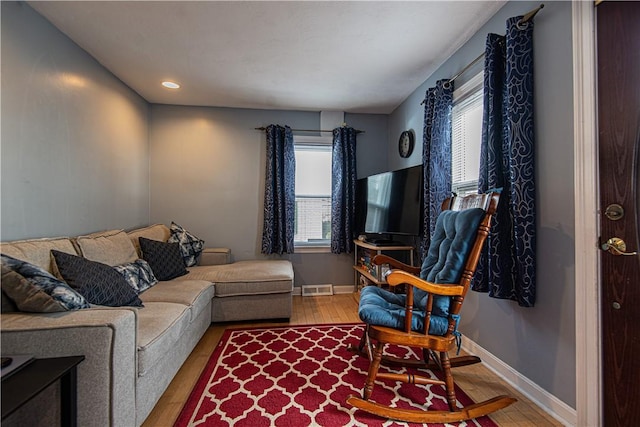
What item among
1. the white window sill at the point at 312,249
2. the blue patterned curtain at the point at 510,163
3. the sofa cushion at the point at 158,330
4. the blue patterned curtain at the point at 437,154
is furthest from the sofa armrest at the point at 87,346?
the white window sill at the point at 312,249

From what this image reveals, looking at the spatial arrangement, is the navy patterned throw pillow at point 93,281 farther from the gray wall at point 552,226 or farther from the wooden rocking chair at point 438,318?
the gray wall at point 552,226

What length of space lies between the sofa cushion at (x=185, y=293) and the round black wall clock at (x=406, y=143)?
2.53 metres

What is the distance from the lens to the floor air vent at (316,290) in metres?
3.66

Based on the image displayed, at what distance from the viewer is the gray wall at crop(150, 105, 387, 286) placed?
3459 mm

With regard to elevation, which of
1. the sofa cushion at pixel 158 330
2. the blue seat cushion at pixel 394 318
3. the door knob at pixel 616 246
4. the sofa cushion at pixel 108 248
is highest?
the door knob at pixel 616 246

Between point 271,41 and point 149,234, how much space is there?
2207 mm

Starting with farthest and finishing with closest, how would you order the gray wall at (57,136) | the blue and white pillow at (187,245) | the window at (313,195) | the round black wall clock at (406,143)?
the window at (313,195)
the round black wall clock at (406,143)
the blue and white pillow at (187,245)
the gray wall at (57,136)

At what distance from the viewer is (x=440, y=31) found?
2025 mm

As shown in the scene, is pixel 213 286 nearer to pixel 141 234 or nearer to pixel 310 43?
pixel 141 234

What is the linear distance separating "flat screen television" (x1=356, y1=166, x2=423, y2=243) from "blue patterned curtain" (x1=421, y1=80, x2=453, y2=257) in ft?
0.40

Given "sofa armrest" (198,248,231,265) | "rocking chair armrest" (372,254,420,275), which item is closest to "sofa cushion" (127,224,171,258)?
"sofa armrest" (198,248,231,265)

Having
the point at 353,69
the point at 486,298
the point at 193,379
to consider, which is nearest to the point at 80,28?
the point at 353,69

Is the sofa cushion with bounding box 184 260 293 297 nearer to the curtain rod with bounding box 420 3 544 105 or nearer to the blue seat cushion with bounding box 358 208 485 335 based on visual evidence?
the blue seat cushion with bounding box 358 208 485 335

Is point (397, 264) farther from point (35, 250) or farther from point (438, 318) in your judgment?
point (35, 250)
